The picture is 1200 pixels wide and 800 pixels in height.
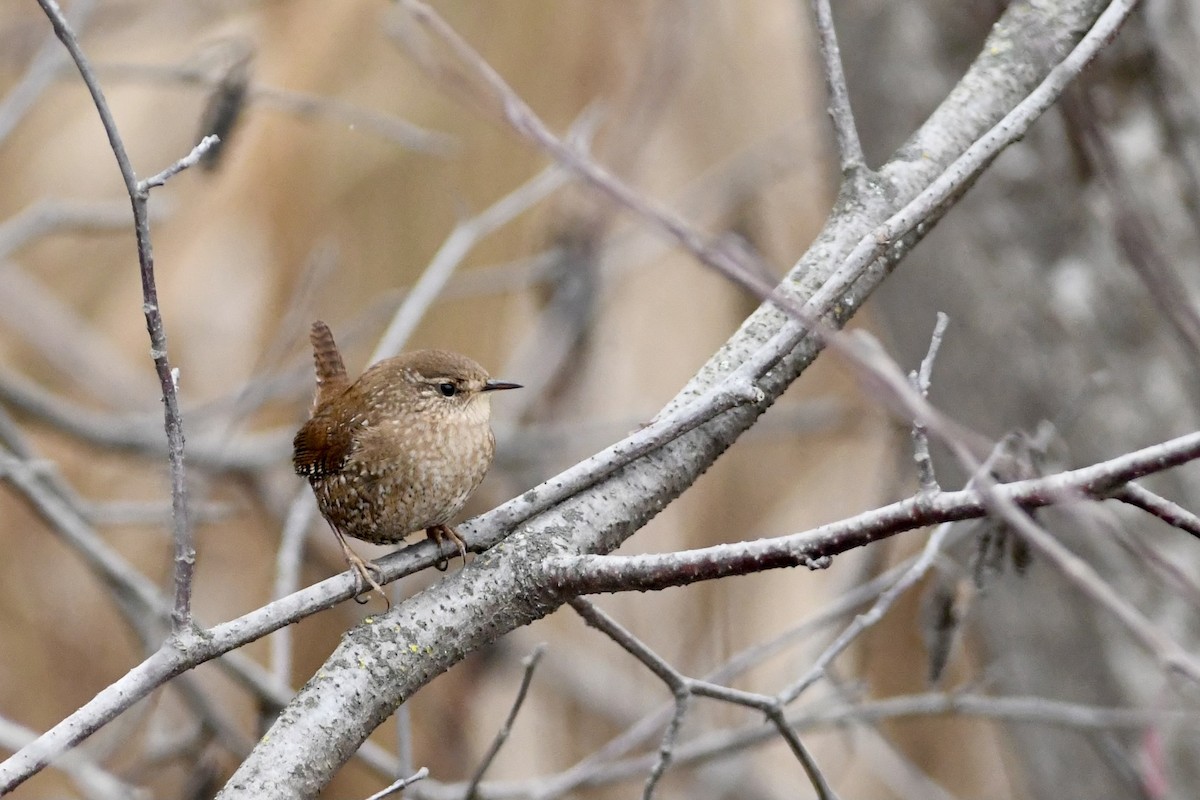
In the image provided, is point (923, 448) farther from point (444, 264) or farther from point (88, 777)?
point (444, 264)

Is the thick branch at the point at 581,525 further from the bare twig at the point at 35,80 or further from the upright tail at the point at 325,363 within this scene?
the bare twig at the point at 35,80

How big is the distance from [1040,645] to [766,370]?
6.72 ft

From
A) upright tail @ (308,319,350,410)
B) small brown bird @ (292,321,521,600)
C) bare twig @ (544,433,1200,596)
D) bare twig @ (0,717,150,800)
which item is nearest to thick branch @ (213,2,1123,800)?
bare twig @ (544,433,1200,596)

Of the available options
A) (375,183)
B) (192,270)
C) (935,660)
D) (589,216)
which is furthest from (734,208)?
(935,660)

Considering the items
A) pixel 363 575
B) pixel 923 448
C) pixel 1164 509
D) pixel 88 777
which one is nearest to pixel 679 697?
pixel 363 575

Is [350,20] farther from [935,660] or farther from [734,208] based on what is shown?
[935,660]

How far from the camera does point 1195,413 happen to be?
3.06m

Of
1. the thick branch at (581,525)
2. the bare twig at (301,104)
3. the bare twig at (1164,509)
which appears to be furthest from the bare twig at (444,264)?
the bare twig at (1164,509)

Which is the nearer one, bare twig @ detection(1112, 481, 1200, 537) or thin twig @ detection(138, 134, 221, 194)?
bare twig @ detection(1112, 481, 1200, 537)

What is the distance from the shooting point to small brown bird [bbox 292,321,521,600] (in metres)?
2.14

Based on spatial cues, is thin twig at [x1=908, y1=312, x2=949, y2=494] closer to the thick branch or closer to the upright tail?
the thick branch

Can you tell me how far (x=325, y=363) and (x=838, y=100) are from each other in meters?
1.32

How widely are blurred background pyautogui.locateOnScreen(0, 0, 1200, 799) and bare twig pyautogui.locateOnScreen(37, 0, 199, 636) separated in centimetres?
188

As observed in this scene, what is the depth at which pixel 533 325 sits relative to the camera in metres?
4.99
